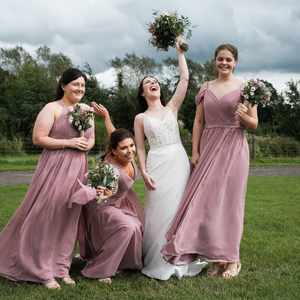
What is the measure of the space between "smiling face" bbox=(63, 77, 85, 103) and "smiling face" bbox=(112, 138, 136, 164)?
74 cm

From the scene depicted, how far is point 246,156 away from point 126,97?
3503cm

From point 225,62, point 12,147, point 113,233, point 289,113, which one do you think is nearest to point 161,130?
point 225,62

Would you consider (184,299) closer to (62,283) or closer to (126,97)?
(62,283)

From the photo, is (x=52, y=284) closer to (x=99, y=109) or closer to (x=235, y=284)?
(x=235, y=284)

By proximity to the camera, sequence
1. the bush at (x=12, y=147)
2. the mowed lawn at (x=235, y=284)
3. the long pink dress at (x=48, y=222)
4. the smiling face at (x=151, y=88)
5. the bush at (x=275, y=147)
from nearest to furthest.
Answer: the mowed lawn at (x=235, y=284) → the long pink dress at (x=48, y=222) → the smiling face at (x=151, y=88) → the bush at (x=12, y=147) → the bush at (x=275, y=147)

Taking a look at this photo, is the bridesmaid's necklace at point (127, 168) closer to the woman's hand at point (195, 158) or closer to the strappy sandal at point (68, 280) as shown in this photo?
the woman's hand at point (195, 158)

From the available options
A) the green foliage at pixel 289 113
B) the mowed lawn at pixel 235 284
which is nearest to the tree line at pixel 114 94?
the green foliage at pixel 289 113

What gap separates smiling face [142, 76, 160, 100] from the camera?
7.37 meters

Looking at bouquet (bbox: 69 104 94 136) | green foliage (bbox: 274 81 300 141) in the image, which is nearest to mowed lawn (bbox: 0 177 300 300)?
bouquet (bbox: 69 104 94 136)

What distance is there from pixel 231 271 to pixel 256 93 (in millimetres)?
2069

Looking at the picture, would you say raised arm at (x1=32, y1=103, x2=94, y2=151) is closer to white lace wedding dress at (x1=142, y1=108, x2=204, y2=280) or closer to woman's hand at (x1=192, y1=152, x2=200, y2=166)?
white lace wedding dress at (x1=142, y1=108, x2=204, y2=280)

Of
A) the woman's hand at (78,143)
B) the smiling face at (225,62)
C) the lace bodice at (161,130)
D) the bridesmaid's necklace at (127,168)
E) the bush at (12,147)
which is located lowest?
the bush at (12,147)

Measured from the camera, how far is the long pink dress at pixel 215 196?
265 inches

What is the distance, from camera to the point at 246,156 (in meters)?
7.06
